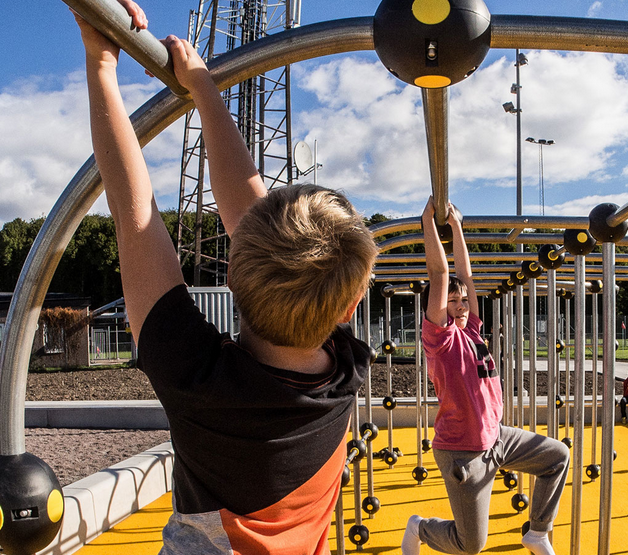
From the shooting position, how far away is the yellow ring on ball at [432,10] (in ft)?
3.01

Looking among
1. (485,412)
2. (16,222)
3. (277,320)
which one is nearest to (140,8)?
(277,320)

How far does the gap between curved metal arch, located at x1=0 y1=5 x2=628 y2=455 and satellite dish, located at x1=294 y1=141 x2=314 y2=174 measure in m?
15.4

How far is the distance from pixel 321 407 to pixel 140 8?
0.78m

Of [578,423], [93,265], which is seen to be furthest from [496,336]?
[93,265]

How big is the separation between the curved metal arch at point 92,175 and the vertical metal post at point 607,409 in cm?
140

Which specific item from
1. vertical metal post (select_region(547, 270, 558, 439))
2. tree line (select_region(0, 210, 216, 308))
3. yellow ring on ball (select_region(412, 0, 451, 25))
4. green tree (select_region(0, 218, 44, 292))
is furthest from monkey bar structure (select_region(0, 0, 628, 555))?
green tree (select_region(0, 218, 44, 292))

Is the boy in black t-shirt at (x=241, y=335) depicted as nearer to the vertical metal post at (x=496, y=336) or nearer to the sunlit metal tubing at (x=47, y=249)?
the sunlit metal tubing at (x=47, y=249)

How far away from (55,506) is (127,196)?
68 centimetres

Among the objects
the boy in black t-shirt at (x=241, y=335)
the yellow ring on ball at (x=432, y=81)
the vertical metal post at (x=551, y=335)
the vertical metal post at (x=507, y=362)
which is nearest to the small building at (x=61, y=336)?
the vertical metal post at (x=507, y=362)

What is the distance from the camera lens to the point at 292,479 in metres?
1.17

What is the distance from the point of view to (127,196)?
3.53 ft

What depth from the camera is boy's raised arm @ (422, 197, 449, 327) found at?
8.07 feet

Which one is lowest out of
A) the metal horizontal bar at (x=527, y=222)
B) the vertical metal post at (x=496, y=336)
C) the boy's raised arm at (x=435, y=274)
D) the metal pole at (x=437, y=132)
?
the vertical metal post at (x=496, y=336)

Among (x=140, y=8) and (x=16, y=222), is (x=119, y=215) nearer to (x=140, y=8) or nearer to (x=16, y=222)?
(x=140, y=8)
